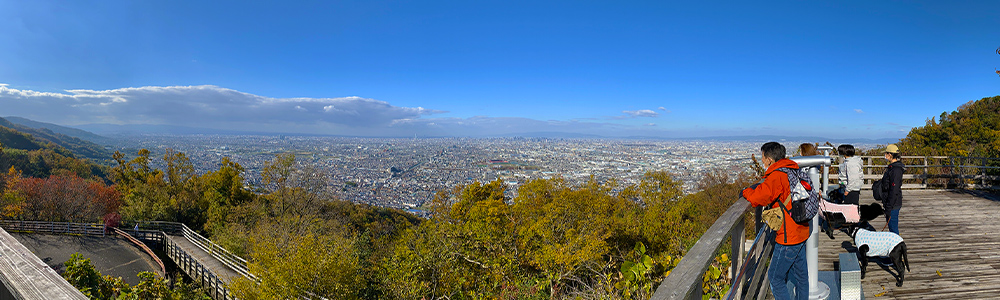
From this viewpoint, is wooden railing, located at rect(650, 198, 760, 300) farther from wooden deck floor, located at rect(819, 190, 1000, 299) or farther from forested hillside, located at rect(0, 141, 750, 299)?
wooden deck floor, located at rect(819, 190, 1000, 299)

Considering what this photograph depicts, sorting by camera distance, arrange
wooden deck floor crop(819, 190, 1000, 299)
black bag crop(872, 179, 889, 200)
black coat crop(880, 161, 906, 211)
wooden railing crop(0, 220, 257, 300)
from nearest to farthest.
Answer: wooden deck floor crop(819, 190, 1000, 299), black coat crop(880, 161, 906, 211), black bag crop(872, 179, 889, 200), wooden railing crop(0, 220, 257, 300)

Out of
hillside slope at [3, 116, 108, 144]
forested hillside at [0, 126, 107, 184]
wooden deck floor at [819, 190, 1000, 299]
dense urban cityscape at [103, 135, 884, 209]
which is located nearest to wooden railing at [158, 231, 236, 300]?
wooden deck floor at [819, 190, 1000, 299]

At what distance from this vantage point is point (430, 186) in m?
60.5

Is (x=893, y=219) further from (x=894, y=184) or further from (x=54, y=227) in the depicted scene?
(x=54, y=227)

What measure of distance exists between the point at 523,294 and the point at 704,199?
1012 inches

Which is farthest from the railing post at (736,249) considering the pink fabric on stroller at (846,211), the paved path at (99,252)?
the paved path at (99,252)

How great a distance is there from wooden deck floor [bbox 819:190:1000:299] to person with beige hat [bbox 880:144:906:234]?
0.30 meters

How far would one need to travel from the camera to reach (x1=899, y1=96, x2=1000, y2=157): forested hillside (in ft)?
73.0

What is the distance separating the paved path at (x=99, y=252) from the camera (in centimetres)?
1536

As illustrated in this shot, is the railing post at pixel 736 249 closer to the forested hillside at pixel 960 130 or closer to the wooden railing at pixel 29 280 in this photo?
the wooden railing at pixel 29 280

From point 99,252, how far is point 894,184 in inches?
1021

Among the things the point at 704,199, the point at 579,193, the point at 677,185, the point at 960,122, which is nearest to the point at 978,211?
the point at 579,193

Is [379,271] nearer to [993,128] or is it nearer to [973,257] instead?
[973,257]

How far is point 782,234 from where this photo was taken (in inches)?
102
